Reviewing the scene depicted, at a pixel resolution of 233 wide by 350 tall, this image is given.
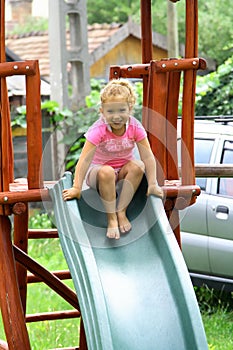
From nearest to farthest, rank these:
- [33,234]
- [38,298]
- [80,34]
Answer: [33,234]
[38,298]
[80,34]

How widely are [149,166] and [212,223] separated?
3.18 metres

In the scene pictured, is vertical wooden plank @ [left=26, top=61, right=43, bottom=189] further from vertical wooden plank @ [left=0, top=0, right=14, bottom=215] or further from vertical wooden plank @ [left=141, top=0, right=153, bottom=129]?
vertical wooden plank @ [left=141, top=0, right=153, bottom=129]

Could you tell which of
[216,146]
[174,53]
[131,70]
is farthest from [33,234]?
[174,53]

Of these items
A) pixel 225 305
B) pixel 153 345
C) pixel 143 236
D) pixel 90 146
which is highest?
pixel 90 146

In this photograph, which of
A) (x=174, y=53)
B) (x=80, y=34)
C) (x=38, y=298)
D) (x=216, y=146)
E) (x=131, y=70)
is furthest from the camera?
(x=174, y=53)

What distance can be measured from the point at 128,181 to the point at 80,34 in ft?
26.0

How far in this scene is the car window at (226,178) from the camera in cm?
761

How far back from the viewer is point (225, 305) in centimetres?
803

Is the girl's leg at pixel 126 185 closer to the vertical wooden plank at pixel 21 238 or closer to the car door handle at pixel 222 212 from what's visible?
the vertical wooden plank at pixel 21 238

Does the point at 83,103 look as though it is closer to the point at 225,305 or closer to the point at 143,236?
the point at 225,305

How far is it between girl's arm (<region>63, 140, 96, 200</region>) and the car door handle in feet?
10.7

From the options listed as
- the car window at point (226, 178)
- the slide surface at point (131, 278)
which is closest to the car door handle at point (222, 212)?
the car window at point (226, 178)

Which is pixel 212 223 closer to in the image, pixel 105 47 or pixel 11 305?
pixel 11 305

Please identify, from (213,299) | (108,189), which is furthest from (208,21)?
(108,189)
